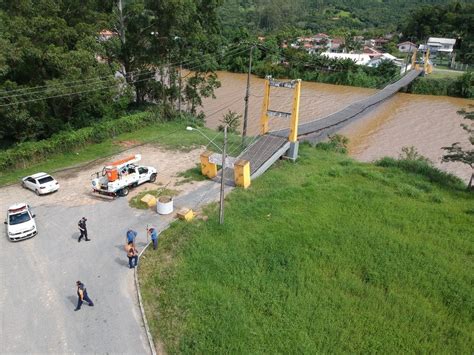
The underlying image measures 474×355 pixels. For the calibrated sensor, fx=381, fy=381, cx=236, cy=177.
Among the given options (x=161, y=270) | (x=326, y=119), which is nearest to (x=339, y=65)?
(x=326, y=119)

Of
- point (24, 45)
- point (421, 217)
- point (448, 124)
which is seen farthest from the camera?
point (448, 124)

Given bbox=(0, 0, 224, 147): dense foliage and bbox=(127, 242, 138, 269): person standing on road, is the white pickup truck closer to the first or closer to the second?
bbox=(127, 242, 138, 269): person standing on road

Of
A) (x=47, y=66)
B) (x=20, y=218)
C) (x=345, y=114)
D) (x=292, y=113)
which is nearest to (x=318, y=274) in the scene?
(x=292, y=113)

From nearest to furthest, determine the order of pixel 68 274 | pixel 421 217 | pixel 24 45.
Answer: pixel 68 274, pixel 421 217, pixel 24 45

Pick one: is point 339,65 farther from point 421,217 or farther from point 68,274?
A: point 68,274

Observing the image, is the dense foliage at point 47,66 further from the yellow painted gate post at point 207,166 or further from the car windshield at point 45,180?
the yellow painted gate post at point 207,166
